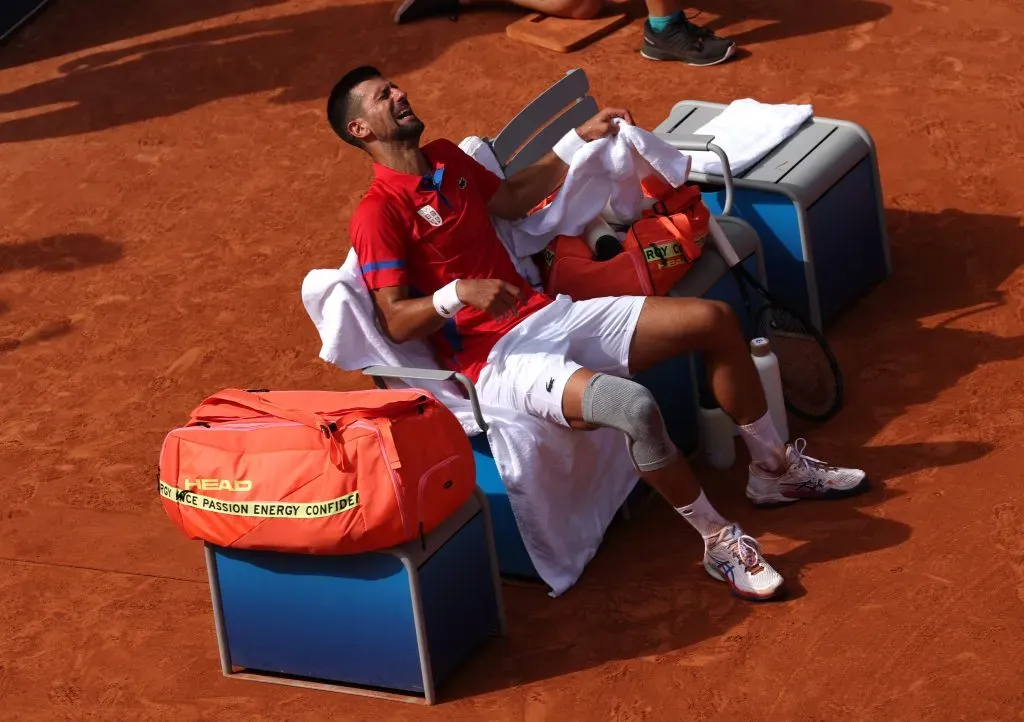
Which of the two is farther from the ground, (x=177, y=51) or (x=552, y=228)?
(x=552, y=228)

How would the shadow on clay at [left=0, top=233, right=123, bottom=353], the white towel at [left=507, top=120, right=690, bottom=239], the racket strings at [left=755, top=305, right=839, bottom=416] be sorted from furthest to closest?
the shadow on clay at [left=0, top=233, right=123, bottom=353], the racket strings at [left=755, top=305, right=839, bottom=416], the white towel at [left=507, top=120, right=690, bottom=239]

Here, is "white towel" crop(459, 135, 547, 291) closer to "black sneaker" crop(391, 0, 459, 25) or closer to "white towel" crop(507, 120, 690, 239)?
"white towel" crop(507, 120, 690, 239)

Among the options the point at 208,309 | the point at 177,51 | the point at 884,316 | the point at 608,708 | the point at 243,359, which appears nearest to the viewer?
the point at 608,708

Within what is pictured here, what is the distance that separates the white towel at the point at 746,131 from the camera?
21.7 feet

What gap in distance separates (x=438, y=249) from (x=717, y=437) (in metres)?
1.20

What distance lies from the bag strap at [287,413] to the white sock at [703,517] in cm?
115

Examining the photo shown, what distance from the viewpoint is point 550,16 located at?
1012cm

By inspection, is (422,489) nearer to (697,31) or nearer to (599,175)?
(599,175)

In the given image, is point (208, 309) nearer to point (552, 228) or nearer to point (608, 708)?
point (552, 228)

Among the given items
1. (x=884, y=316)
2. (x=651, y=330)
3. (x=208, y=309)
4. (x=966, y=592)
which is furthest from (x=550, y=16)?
(x=966, y=592)

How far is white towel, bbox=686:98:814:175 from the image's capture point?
21.7ft

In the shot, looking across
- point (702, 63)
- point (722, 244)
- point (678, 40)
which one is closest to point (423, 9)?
point (678, 40)

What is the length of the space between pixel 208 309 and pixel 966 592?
410 centimetres

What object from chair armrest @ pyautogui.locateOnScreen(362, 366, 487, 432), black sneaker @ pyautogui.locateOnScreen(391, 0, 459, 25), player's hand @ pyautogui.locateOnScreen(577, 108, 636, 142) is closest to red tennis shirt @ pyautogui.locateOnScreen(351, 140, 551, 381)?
chair armrest @ pyautogui.locateOnScreen(362, 366, 487, 432)
